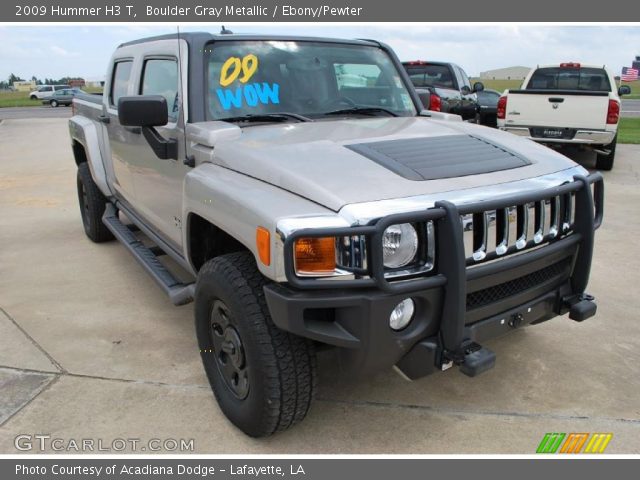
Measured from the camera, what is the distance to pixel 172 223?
3.60 metres

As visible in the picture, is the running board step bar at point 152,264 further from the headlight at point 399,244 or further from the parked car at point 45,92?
the parked car at point 45,92

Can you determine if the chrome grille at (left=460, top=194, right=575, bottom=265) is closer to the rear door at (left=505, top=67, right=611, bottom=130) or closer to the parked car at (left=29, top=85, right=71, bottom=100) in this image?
the rear door at (left=505, top=67, right=611, bottom=130)

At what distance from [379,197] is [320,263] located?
1.17ft

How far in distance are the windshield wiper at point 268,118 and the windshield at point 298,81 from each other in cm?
2

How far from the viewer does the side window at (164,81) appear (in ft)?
11.3

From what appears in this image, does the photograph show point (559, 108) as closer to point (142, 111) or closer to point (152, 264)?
point (152, 264)

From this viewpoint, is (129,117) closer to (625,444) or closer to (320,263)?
(320,263)

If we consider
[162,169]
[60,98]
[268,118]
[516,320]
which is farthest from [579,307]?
[60,98]

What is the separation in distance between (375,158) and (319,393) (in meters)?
1.30

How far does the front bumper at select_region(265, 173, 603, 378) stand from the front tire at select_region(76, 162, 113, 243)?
392 centimetres

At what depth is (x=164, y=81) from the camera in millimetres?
3664

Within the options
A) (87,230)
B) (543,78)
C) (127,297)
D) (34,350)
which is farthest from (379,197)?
(543,78)

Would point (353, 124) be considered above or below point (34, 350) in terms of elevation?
above

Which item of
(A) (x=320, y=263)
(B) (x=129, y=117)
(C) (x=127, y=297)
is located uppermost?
(B) (x=129, y=117)
